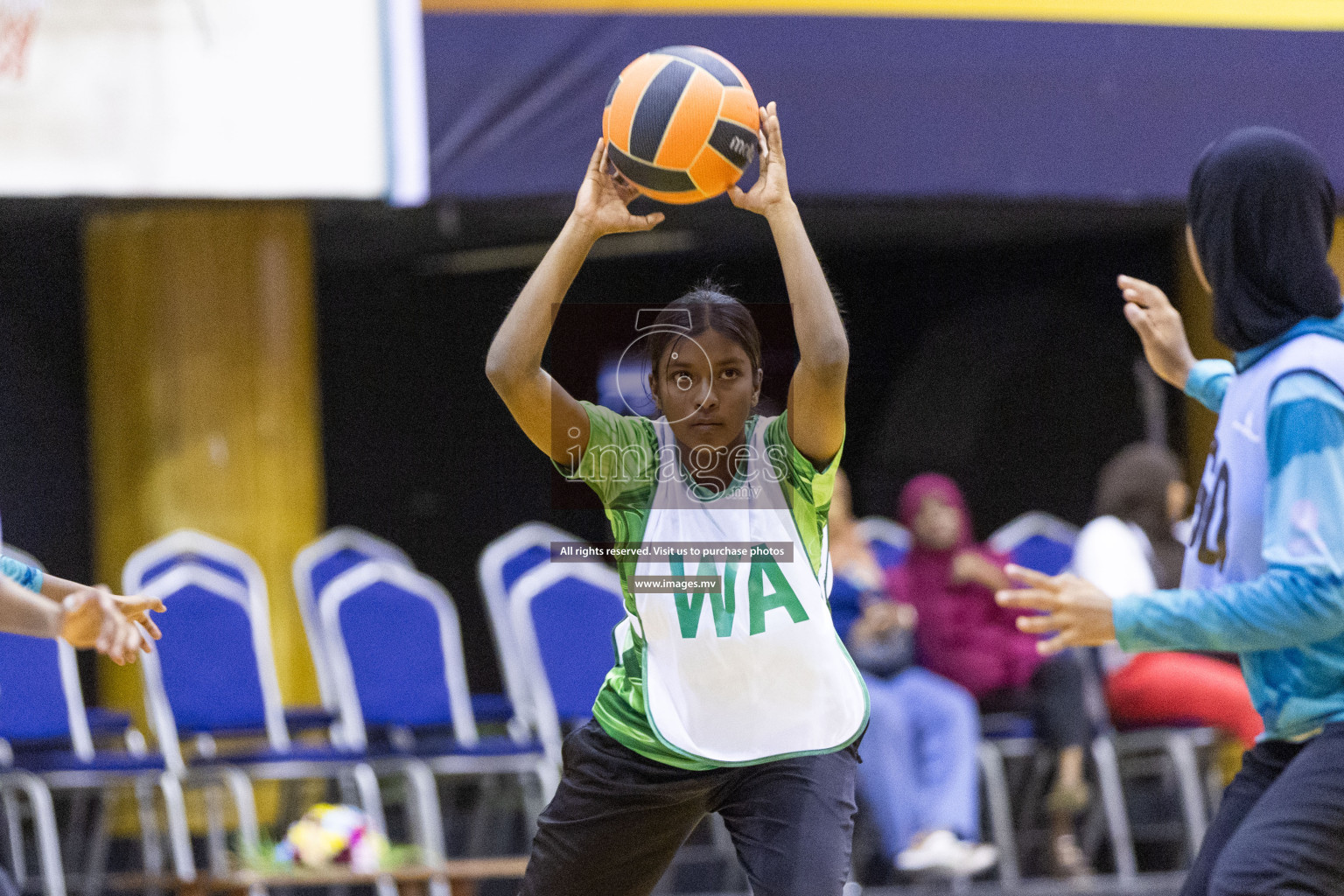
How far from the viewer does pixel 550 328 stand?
112 inches

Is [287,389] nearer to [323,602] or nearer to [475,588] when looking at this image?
[323,602]

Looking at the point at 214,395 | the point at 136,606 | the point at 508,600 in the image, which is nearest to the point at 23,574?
the point at 136,606

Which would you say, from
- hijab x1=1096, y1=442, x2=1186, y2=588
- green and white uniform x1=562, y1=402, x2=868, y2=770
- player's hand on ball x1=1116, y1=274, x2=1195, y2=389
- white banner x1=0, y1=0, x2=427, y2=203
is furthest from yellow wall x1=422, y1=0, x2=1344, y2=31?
green and white uniform x1=562, y1=402, x2=868, y2=770

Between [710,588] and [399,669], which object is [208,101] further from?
[710,588]

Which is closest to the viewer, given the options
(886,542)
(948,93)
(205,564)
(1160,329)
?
(1160,329)

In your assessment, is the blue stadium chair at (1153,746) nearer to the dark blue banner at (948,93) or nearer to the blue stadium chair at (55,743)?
the dark blue banner at (948,93)

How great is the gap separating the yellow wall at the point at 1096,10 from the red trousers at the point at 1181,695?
9.30 ft

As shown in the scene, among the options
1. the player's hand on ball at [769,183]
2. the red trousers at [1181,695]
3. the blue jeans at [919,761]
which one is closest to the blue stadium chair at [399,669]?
the blue jeans at [919,761]

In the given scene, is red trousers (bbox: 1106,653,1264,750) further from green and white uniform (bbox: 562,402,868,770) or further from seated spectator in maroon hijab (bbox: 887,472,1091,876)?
green and white uniform (bbox: 562,402,868,770)

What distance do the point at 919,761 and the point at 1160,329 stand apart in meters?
2.78

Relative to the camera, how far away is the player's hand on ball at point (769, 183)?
279 centimetres

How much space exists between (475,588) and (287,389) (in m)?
3.85

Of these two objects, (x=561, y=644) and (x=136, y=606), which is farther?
(x=561, y=644)

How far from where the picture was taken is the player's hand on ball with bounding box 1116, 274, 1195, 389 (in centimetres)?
337
